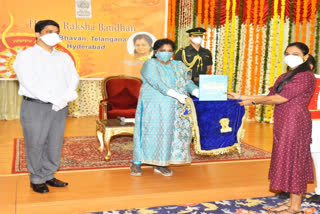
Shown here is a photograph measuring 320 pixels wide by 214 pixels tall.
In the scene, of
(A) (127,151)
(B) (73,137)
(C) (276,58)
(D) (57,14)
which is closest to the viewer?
(A) (127,151)

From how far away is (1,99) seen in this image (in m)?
7.73

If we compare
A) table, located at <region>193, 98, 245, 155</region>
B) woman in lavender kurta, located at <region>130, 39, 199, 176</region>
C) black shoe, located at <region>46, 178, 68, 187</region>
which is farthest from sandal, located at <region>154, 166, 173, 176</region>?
black shoe, located at <region>46, 178, 68, 187</region>

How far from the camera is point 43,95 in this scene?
9.84ft

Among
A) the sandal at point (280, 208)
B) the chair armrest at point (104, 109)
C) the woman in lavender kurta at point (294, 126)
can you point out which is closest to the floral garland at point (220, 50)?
the chair armrest at point (104, 109)

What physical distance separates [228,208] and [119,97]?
3.25 m

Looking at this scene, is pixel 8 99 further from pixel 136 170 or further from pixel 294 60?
pixel 294 60

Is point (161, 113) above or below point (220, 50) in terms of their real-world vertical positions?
below

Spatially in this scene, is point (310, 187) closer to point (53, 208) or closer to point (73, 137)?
point (53, 208)

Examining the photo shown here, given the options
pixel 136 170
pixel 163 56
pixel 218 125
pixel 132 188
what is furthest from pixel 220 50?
pixel 132 188

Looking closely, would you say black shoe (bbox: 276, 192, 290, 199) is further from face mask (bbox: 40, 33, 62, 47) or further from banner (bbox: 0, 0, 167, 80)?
banner (bbox: 0, 0, 167, 80)

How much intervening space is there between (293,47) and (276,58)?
4.72m

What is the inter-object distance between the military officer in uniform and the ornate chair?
4.14 ft

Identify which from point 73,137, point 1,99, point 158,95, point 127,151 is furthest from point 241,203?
point 1,99

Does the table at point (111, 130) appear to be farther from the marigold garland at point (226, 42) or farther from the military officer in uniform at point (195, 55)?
the marigold garland at point (226, 42)
